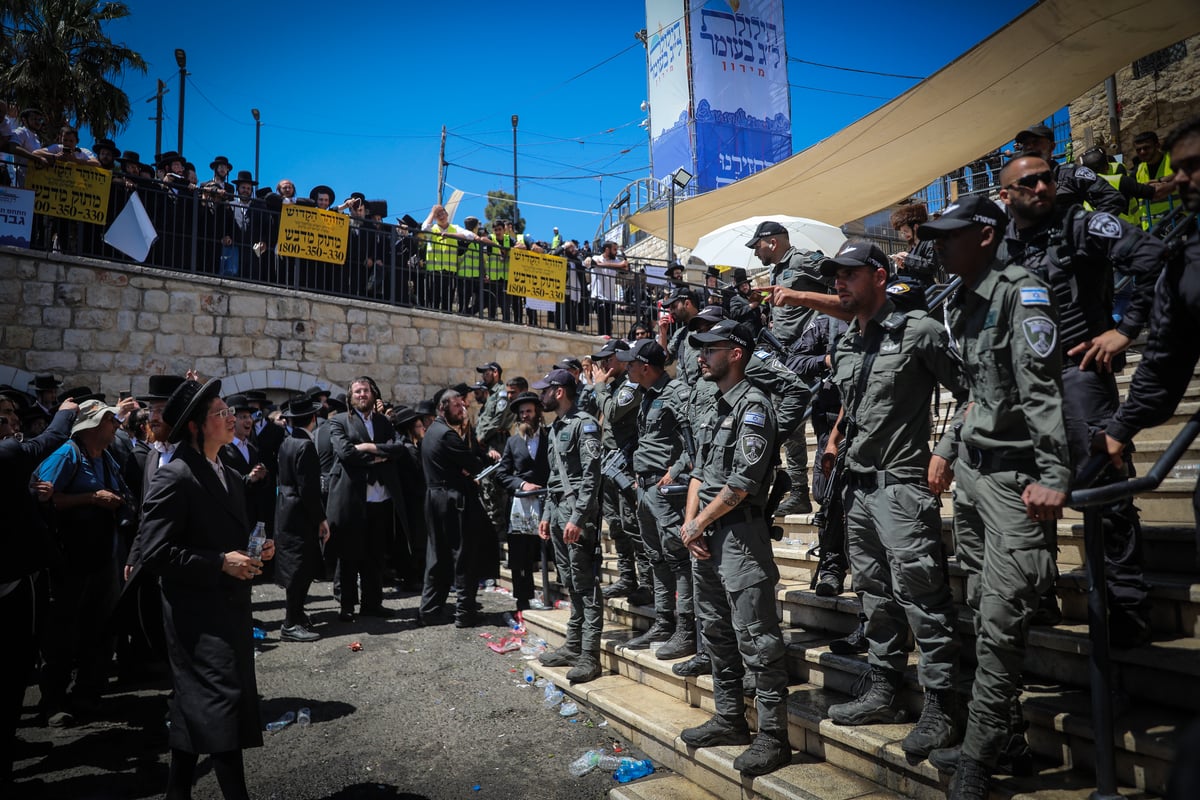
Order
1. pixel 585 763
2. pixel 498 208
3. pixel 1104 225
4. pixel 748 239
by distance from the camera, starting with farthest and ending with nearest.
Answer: pixel 498 208, pixel 748 239, pixel 585 763, pixel 1104 225

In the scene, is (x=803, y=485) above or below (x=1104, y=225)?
below

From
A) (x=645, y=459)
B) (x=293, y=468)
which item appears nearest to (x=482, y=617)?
(x=293, y=468)

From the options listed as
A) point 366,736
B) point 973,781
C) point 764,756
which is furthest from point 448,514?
point 973,781

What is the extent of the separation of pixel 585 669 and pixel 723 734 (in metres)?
1.93

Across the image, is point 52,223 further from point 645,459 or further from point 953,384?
point 953,384

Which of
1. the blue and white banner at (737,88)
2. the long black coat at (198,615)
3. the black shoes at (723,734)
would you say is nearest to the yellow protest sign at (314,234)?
the long black coat at (198,615)

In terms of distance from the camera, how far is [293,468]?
7391 millimetres

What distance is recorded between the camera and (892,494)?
139 inches

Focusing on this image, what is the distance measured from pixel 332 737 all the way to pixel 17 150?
9370 mm

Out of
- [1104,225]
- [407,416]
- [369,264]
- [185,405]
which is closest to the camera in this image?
[1104,225]

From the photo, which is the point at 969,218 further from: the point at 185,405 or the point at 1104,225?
the point at 185,405

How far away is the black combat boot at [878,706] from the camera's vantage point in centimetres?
359

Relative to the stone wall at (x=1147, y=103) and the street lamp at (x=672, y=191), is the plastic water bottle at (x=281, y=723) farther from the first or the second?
the stone wall at (x=1147, y=103)

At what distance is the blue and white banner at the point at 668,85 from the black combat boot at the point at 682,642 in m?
21.9
